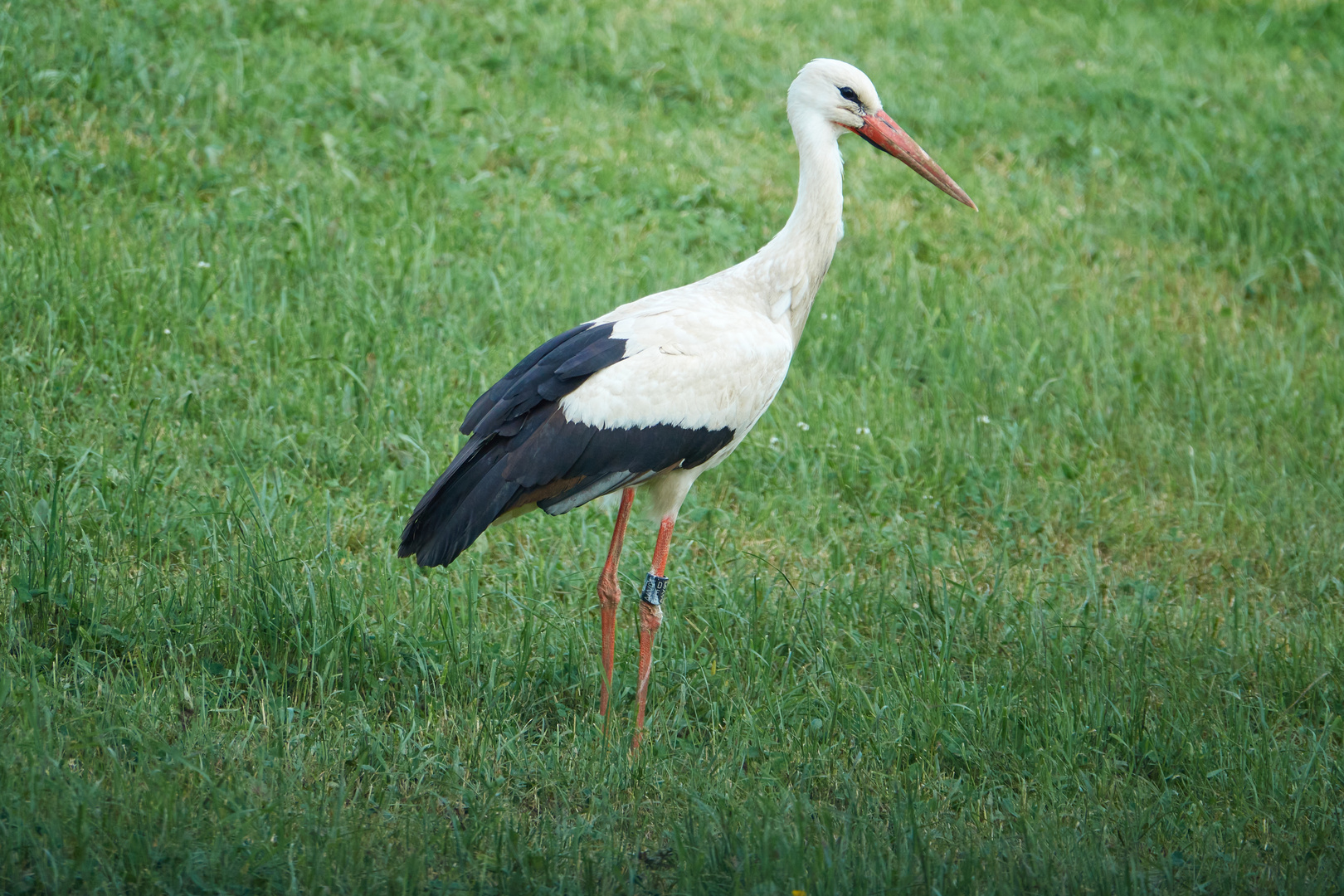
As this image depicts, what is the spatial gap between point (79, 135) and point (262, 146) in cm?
88

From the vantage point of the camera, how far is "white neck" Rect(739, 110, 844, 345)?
3.89m

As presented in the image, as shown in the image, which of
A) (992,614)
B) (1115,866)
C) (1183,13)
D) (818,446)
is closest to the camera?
(1115,866)

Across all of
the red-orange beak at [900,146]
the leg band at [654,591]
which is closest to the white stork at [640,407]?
the leg band at [654,591]

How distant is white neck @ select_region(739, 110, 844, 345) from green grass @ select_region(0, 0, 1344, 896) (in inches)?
37.5

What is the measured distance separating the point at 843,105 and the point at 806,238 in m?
0.48

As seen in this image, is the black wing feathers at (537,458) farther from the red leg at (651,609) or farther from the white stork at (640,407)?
the red leg at (651,609)

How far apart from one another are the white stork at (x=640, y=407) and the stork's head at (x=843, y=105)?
0.08 feet

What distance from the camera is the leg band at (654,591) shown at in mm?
3705

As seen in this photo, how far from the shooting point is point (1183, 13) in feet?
35.8

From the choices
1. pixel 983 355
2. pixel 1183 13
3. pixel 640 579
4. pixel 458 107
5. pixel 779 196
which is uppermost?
pixel 1183 13

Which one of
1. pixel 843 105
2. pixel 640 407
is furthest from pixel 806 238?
pixel 640 407

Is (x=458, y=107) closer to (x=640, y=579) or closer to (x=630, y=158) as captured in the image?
(x=630, y=158)

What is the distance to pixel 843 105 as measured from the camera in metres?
3.96

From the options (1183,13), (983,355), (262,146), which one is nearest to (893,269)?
(983,355)
